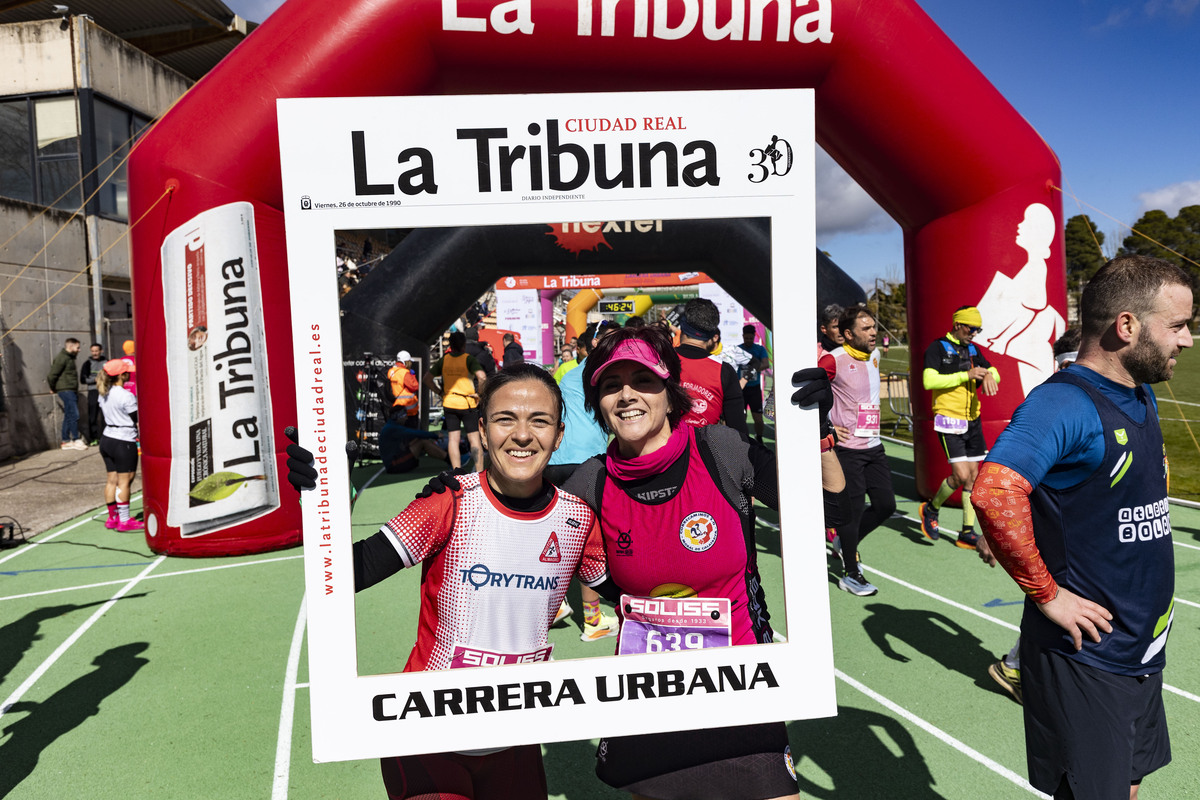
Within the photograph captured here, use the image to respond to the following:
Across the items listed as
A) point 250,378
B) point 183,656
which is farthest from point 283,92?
point 183,656

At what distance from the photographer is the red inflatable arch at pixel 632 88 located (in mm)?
5633

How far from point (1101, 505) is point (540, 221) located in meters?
1.57

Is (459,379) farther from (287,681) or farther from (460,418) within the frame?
(287,681)

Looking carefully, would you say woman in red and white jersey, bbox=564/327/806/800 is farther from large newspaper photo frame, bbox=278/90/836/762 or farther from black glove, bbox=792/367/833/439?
black glove, bbox=792/367/833/439

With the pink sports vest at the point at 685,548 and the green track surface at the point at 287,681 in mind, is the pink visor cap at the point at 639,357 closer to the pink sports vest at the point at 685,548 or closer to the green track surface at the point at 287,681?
the pink sports vest at the point at 685,548

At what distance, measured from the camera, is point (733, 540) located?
74.0 inches

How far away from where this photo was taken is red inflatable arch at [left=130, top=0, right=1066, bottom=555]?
563 centimetres

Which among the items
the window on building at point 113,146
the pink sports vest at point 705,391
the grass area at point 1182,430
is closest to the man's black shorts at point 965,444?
the grass area at point 1182,430

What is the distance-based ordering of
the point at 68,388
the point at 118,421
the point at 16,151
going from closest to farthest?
the point at 118,421
the point at 68,388
the point at 16,151

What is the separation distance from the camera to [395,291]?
32.6ft

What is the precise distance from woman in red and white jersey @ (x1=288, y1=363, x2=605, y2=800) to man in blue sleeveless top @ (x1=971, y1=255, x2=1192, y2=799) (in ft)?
3.68

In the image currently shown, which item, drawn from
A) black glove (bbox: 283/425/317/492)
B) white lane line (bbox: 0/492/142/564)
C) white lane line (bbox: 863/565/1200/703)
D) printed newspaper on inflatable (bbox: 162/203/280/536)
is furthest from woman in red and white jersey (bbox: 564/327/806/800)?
white lane line (bbox: 0/492/142/564)

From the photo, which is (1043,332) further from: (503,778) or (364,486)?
(364,486)

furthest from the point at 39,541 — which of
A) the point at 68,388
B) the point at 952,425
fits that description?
the point at 952,425
